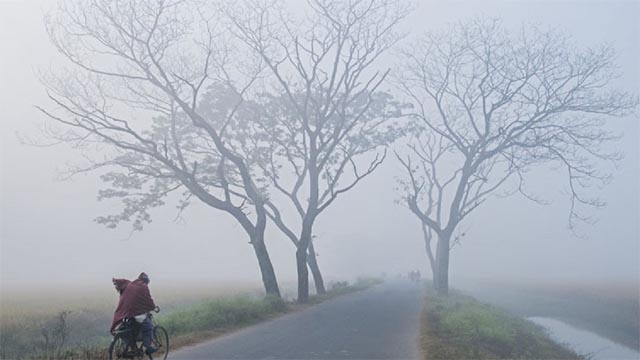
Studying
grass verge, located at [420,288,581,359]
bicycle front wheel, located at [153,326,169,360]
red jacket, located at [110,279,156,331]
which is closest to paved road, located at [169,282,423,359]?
bicycle front wheel, located at [153,326,169,360]

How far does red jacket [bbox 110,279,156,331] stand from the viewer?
11.2 meters

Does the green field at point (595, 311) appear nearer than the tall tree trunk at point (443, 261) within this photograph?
Yes

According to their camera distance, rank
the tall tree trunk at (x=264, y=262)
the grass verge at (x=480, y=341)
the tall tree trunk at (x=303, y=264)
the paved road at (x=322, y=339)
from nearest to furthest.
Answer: the paved road at (x=322, y=339)
the grass verge at (x=480, y=341)
the tall tree trunk at (x=264, y=262)
the tall tree trunk at (x=303, y=264)

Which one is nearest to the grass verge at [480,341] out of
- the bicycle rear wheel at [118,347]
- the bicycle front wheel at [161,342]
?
the bicycle front wheel at [161,342]

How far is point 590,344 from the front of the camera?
2142cm

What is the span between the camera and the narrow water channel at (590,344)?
1889cm

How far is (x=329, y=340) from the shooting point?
51.2ft

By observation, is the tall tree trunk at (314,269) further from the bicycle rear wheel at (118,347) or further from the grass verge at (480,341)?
the bicycle rear wheel at (118,347)

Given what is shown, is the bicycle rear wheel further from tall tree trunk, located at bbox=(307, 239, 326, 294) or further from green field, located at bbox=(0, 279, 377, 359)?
tall tree trunk, located at bbox=(307, 239, 326, 294)

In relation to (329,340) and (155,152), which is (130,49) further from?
(329,340)

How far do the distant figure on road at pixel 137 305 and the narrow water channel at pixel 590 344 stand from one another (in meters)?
11.8

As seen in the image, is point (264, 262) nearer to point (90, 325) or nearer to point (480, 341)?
point (90, 325)

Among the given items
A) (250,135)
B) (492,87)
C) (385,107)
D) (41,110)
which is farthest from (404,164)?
(41,110)

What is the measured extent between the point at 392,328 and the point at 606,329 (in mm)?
11418
